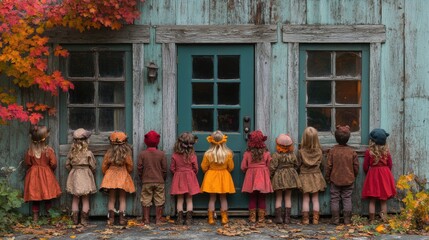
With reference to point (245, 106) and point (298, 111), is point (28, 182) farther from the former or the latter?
point (298, 111)

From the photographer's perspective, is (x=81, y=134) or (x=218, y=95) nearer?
(x=81, y=134)

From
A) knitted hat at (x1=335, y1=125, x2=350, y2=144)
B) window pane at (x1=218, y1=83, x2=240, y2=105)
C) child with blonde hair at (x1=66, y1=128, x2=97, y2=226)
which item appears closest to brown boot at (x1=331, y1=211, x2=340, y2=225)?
knitted hat at (x1=335, y1=125, x2=350, y2=144)

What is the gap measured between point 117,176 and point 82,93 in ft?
4.28

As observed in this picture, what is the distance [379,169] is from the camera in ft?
30.2

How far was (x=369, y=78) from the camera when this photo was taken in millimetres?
9477

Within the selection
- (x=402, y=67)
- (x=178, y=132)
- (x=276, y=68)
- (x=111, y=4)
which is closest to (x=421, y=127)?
(x=402, y=67)

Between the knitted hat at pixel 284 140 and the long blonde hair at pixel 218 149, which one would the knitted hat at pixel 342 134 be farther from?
the long blonde hair at pixel 218 149

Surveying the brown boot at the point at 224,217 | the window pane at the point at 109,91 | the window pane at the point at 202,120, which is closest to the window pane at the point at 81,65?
the window pane at the point at 109,91

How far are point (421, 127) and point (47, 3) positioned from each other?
5.43m

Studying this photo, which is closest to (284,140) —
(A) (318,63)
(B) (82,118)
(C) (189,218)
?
(A) (318,63)

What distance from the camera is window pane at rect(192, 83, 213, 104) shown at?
9547 mm

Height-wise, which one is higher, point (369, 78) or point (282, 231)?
point (369, 78)

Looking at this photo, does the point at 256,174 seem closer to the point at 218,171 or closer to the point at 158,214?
the point at 218,171

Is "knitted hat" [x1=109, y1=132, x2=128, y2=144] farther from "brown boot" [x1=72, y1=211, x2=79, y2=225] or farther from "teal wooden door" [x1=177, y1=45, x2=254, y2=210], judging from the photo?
"brown boot" [x1=72, y1=211, x2=79, y2=225]
